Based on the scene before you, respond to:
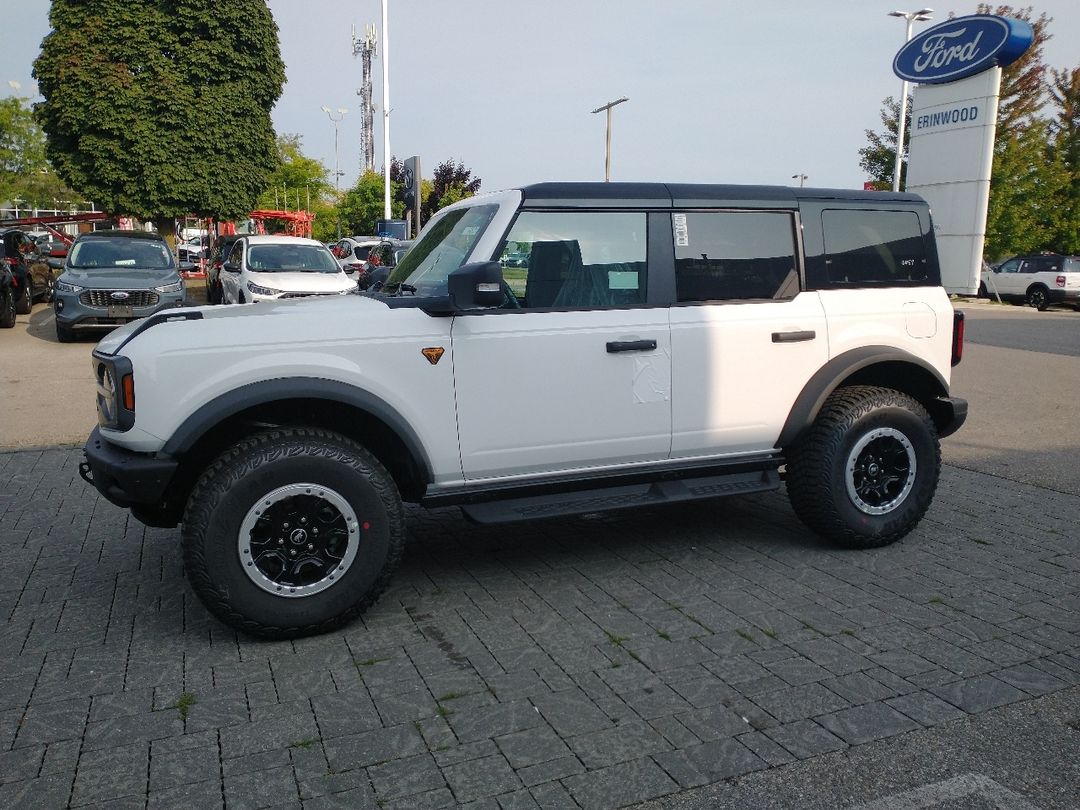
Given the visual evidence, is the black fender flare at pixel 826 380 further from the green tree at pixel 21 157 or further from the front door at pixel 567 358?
the green tree at pixel 21 157

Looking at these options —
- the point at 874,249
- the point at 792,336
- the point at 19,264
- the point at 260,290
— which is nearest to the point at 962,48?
the point at 874,249

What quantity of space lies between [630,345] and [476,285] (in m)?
0.90

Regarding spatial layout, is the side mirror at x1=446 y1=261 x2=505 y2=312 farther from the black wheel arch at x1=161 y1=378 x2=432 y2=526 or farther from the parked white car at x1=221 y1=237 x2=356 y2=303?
the parked white car at x1=221 y1=237 x2=356 y2=303

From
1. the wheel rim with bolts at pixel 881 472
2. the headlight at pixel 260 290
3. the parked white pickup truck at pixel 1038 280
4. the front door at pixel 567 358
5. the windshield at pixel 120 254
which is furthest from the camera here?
the parked white pickup truck at pixel 1038 280

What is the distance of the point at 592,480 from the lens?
4.25 metres

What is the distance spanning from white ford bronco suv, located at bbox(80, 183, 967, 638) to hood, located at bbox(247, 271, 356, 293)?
360 inches

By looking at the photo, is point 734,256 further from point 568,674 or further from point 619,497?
point 568,674

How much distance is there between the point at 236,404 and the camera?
3.60 meters

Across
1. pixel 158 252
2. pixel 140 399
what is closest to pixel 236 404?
pixel 140 399

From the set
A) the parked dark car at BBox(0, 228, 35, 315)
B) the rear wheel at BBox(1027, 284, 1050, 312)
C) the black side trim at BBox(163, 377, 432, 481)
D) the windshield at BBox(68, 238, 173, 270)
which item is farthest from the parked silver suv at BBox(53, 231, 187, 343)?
the rear wheel at BBox(1027, 284, 1050, 312)

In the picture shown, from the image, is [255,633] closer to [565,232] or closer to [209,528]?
[209,528]

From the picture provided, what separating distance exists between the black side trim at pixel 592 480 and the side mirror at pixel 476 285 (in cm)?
87

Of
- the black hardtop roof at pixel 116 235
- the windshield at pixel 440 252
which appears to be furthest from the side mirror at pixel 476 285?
the black hardtop roof at pixel 116 235

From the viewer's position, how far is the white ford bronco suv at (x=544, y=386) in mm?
3633
